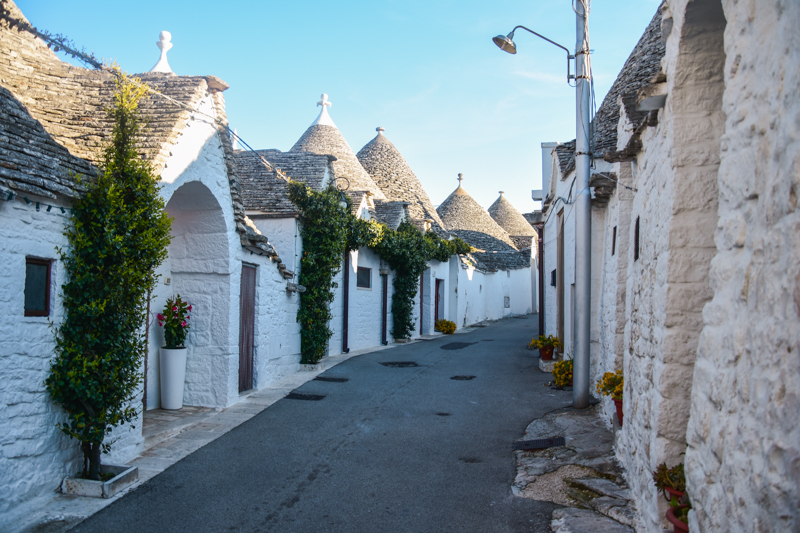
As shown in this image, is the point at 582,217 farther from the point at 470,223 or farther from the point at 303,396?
the point at 470,223

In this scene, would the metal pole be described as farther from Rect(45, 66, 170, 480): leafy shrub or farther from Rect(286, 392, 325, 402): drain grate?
Rect(45, 66, 170, 480): leafy shrub

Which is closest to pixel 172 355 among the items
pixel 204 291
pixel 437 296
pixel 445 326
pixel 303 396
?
pixel 204 291

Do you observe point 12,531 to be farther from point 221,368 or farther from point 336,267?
point 336,267

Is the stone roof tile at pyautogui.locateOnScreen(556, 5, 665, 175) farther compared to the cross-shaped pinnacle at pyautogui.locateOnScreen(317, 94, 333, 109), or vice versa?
the cross-shaped pinnacle at pyautogui.locateOnScreen(317, 94, 333, 109)

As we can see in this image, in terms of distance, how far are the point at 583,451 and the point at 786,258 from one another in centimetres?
442

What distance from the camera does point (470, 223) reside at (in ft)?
114

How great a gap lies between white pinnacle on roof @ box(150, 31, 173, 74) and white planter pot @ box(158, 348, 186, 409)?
20.8 feet

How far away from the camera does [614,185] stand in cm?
748

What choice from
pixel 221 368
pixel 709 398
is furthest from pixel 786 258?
pixel 221 368

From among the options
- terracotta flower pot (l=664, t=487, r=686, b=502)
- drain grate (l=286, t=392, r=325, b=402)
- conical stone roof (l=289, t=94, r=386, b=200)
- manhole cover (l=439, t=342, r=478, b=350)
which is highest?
conical stone roof (l=289, t=94, r=386, b=200)

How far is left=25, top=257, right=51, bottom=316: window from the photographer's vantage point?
4.90 metres

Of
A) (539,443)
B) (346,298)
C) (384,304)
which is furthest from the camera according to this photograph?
(384,304)

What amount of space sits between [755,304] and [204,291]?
7.52 metres

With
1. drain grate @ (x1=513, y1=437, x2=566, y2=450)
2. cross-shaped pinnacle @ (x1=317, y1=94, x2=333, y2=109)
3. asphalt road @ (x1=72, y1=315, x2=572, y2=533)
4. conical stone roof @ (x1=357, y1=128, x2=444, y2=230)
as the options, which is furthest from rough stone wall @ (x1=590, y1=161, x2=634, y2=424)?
cross-shaped pinnacle @ (x1=317, y1=94, x2=333, y2=109)
